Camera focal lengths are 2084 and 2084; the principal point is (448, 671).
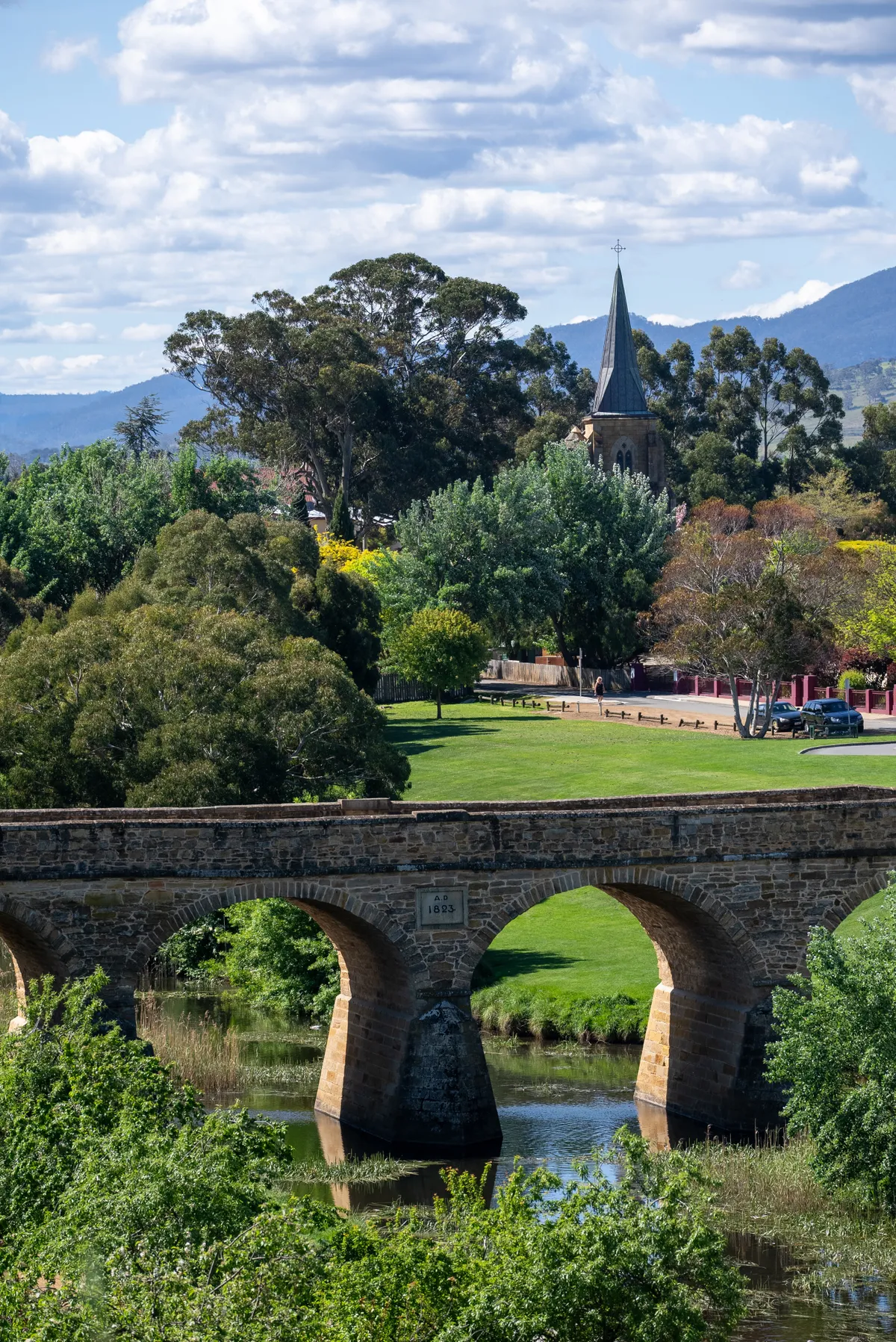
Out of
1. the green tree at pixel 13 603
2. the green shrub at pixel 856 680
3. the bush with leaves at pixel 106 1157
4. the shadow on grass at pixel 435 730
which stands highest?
the green tree at pixel 13 603

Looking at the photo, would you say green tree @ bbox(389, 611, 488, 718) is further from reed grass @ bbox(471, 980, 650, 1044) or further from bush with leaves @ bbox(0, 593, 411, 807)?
reed grass @ bbox(471, 980, 650, 1044)

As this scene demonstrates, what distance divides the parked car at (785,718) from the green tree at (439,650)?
1553 centimetres

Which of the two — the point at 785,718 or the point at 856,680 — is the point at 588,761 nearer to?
the point at 785,718

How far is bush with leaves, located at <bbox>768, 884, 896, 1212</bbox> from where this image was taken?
3142 cm

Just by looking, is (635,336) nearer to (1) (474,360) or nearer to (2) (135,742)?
(1) (474,360)

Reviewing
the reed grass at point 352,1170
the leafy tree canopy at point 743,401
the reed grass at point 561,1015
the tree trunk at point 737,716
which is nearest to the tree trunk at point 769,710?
the tree trunk at point 737,716

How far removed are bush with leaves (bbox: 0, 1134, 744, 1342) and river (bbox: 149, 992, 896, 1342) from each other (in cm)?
598

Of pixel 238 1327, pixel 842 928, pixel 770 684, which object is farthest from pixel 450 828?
pixel 770 684

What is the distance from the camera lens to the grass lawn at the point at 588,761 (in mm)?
65125

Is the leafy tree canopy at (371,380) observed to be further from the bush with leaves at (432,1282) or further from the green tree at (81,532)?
the bush with leaves at (432,1282)

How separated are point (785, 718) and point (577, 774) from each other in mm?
10236

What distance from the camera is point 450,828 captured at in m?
36.0

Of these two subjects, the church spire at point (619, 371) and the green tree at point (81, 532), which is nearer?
the green tree at point (81, 532)

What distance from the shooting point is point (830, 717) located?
245ft
